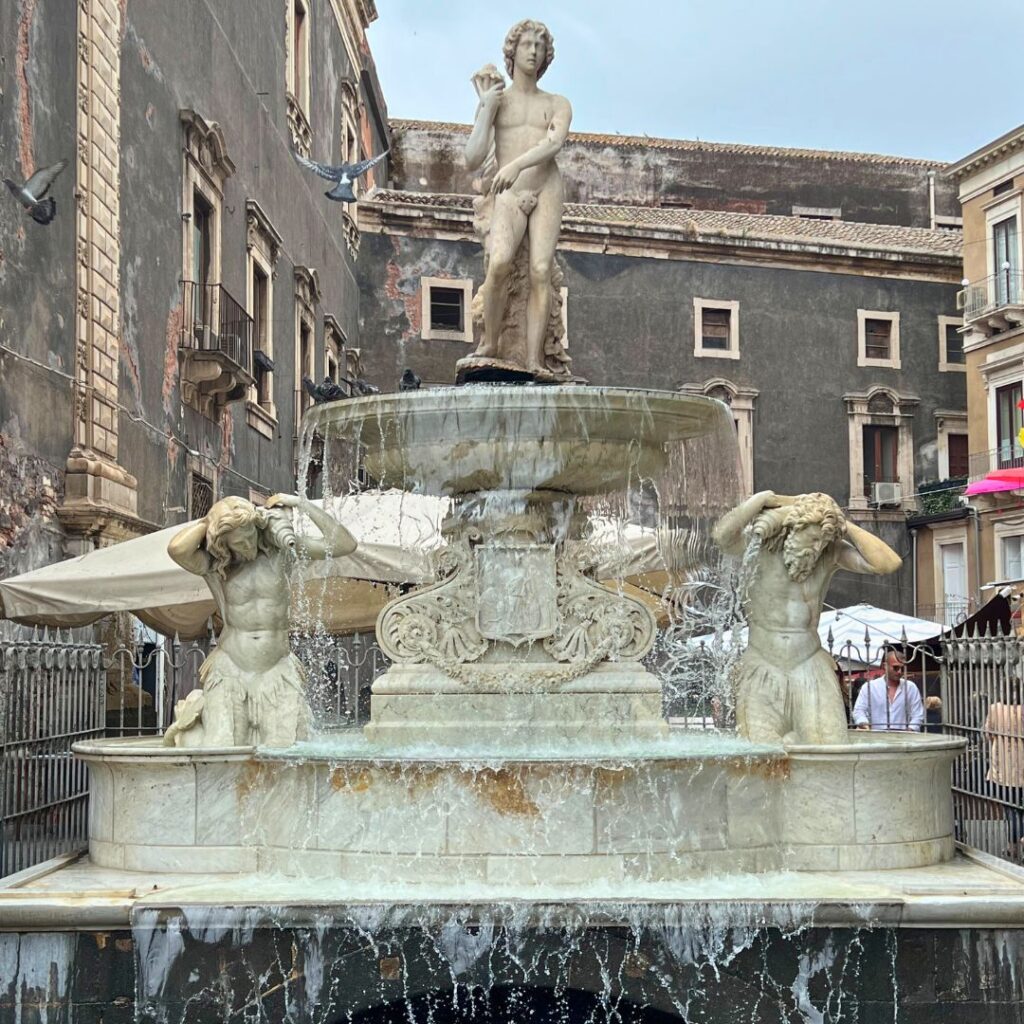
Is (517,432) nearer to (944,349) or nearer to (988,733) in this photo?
(988,733)

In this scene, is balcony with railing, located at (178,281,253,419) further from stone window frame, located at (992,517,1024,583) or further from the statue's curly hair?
stone window frame, located at (992,517,1024,583)

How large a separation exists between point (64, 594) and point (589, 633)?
4280 mm

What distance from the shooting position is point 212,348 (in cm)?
1783

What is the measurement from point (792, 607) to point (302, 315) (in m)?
19.4

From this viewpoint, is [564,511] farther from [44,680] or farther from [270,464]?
[270,464]

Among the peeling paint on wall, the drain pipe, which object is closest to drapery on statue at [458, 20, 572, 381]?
the peeling paint on wall

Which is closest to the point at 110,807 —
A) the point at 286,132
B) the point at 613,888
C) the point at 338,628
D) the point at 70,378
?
the point at 613,888

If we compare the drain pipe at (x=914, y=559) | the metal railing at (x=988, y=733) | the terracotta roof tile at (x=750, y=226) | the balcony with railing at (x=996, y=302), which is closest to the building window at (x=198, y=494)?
the metal railing at (x=988, y=733)

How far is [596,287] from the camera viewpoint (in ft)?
115

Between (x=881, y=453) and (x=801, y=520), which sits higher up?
(x=881, y=453)

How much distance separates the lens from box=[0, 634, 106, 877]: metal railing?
730cm

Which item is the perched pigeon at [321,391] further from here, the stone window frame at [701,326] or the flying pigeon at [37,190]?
the stone window frame at [701,326]

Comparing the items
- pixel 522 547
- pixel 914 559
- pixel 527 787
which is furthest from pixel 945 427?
pixel 527 787

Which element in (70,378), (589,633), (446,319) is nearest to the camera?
(589,633)
